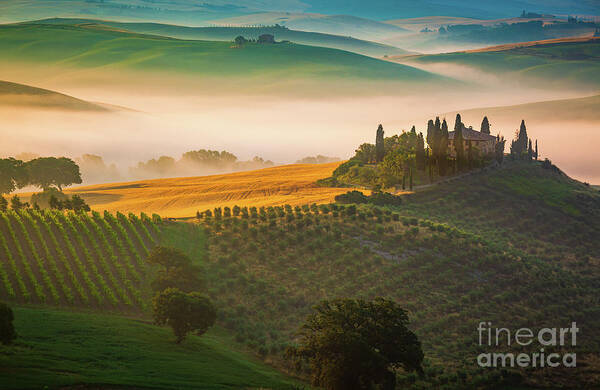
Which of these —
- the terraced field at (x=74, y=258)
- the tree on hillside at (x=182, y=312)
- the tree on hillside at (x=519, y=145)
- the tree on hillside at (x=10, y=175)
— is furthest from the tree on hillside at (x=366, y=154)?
the tree on hillside at (x=182, y=312)

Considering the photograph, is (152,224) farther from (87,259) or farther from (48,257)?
(48,257)

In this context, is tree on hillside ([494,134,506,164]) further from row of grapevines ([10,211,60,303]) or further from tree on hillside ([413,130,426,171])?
row of grapevines ([10,211,60,303])

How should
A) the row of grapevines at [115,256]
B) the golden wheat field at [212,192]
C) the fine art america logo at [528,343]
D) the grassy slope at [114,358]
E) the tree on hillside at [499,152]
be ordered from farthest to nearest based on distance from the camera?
the tree on hillside at [499,152] → the golden wheat field at [212,192] → the row of grapevines at [115,256] → the fine art america logo at [528,343] → the grassy slope at [114,358]

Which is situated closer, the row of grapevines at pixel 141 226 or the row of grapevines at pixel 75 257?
the row of grapevines at pixel 75 257

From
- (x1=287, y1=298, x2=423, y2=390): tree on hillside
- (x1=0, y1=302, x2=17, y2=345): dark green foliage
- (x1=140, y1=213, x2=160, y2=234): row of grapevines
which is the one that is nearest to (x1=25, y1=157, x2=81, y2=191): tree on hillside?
(x1=140, y1=213, x2=160, y2=234): row of grapevines

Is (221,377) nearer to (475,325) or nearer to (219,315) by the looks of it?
(219,315)

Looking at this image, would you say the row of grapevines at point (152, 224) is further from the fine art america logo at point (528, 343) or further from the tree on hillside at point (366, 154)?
the tree on hillside at point (366, 154)

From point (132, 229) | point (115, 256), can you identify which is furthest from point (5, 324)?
point (132, 229)
